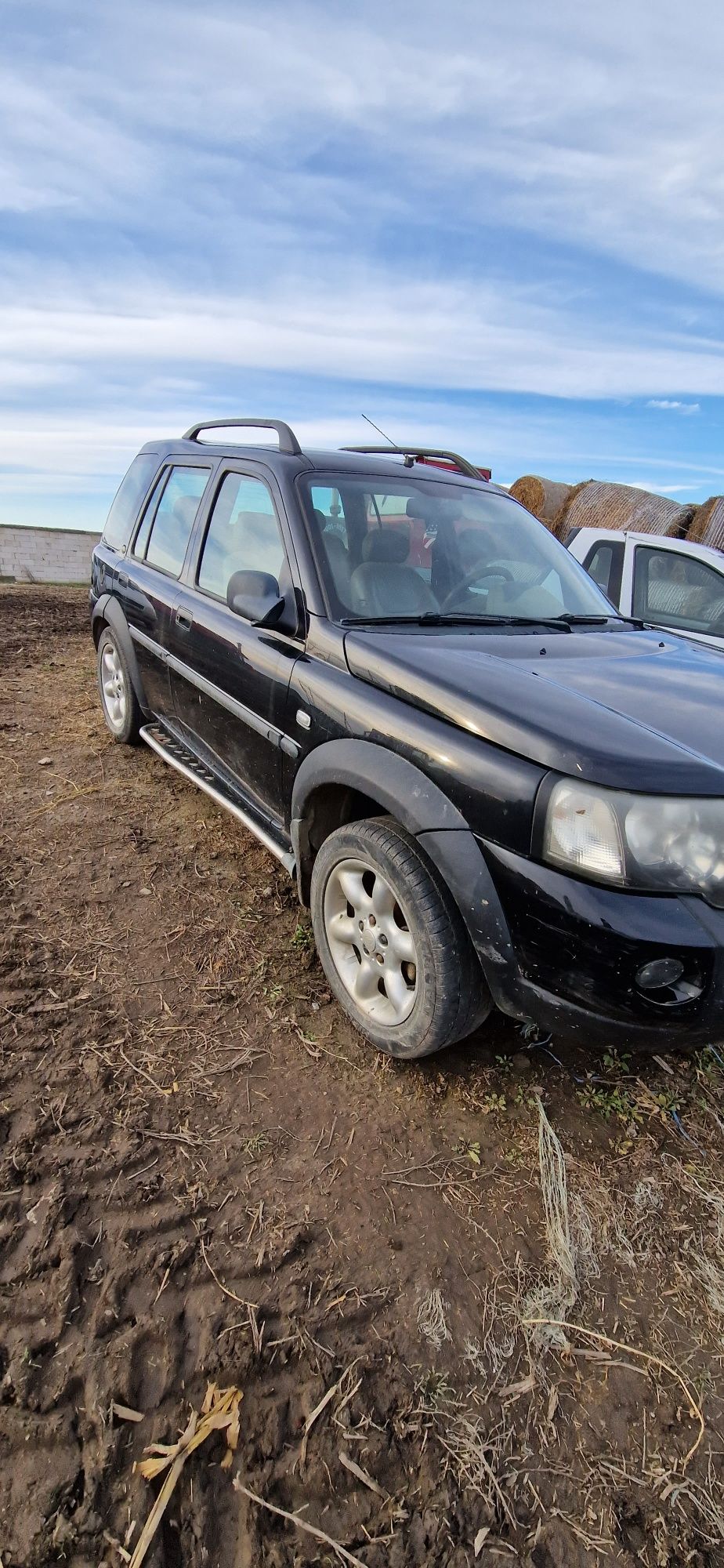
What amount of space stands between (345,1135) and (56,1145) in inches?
30.2

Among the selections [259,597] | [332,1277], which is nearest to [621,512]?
[259,597]

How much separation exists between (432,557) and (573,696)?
48.6 inches

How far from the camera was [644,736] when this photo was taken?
187 cm

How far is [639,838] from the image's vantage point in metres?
1.75

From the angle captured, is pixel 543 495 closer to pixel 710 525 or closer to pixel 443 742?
pixel 710 525

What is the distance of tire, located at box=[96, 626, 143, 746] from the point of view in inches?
178

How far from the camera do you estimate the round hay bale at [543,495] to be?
8.11m

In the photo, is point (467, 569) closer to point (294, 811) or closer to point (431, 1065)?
point (294, 811)

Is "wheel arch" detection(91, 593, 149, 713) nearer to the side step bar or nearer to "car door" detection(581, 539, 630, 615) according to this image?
the side step bar

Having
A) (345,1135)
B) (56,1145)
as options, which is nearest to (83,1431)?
(56,1145)

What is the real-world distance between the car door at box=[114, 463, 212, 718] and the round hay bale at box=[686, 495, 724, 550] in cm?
478

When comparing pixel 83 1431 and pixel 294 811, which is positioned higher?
pixel 294 811

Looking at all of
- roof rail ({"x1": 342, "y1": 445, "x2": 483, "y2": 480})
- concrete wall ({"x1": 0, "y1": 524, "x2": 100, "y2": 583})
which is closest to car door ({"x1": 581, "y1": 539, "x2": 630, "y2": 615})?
roof rail ({"x1": 342, "y1": 445, "x2": 483, "y2": 480})

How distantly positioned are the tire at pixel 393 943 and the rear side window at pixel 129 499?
2966 millimetres
